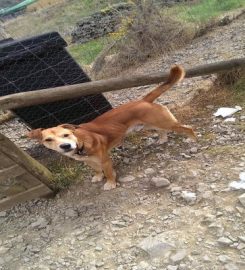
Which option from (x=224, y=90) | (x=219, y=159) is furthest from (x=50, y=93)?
(x=224, y=90)

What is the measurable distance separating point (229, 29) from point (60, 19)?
1141cm

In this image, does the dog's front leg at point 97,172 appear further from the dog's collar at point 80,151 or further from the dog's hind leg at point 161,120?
the dog's hind leg at point 161,120

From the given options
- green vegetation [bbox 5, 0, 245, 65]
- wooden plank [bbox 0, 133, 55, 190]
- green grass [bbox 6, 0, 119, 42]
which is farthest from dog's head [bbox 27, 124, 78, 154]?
green grass [bbox 6, 0, 119, 42]

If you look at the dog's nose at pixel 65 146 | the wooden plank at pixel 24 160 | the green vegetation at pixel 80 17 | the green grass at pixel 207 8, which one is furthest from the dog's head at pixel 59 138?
the green grass at pixel 207 8

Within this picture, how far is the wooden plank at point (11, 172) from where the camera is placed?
14.4 feet

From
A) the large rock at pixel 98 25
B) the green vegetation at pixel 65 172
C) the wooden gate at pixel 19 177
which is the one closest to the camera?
the wooden gate at pixel 19 177

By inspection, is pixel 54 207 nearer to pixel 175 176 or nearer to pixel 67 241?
pixel 67 241

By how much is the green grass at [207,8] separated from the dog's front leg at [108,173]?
20.7 feet

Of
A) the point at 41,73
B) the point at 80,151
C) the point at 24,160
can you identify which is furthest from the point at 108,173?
the point at 41,73

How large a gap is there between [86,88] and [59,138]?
671 millimetres

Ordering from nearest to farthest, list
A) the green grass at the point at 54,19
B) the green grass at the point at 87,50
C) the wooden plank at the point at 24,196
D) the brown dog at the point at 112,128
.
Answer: the brown dog at the point at 112,128, the wooden plank at the point at 24,196, the green grass at the point at 87,50, the green grass at the point at 54,19

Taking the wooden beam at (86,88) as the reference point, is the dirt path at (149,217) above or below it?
below

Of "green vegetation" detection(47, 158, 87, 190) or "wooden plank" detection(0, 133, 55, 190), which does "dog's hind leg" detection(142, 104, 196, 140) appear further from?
"wooden plank" detection(0, 133, 55, 190)

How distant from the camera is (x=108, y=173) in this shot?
185 inches
